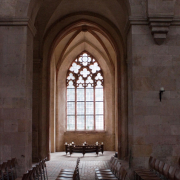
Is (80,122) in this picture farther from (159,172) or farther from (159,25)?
(159,172)

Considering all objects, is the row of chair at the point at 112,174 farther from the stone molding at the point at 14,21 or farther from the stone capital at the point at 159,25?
the stone molding at the point at 14,21

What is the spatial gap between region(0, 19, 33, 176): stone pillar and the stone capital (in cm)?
407

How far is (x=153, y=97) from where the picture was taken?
9852 millimetres

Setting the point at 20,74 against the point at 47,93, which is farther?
the point at 47,93

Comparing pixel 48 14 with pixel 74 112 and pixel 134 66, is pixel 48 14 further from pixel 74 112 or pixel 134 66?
pixel 74 112

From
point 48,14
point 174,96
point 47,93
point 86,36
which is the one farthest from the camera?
point 86,36

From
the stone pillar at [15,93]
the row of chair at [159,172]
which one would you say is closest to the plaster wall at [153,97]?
the row of chair at [159,172]

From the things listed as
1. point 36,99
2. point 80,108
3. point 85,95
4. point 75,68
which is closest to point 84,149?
point 80,108

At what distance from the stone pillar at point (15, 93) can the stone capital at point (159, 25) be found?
13.3 feet

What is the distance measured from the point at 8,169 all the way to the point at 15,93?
2400 millimetres

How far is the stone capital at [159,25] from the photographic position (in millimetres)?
9836

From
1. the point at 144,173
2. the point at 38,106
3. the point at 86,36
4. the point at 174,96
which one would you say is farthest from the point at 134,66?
the point at 86,36

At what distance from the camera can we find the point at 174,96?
9883 millimetres

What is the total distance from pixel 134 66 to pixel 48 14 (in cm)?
728
